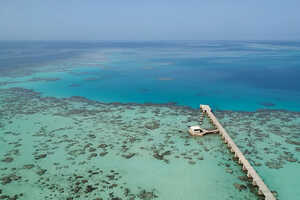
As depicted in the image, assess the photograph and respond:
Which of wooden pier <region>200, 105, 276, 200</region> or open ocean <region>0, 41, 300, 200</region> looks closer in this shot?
wooden pier <region>200, 105, 276, 200</region>

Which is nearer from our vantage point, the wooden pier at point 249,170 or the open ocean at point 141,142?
the wooden pier at point 249,170

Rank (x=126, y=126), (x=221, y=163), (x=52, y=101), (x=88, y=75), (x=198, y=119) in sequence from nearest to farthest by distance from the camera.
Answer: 1. (x=221, y=163)
2. (x=126, y=126)
3. (x=198, y=119)
4. (x=52, y=101)
5. (x=88, y=75)

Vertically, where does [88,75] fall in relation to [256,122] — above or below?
above

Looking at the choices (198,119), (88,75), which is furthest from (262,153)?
(88,75)

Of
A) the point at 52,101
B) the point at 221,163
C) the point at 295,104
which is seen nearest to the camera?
the point at 221,163

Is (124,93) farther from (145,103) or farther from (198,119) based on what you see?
(198,119)

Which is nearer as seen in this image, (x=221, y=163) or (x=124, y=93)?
(x=221, y=163)

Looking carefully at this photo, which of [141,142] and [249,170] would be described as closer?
[249,170]

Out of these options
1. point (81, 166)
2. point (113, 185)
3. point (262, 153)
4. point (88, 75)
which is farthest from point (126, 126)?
point (88, 75)

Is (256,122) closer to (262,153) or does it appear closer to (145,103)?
(262,153)
